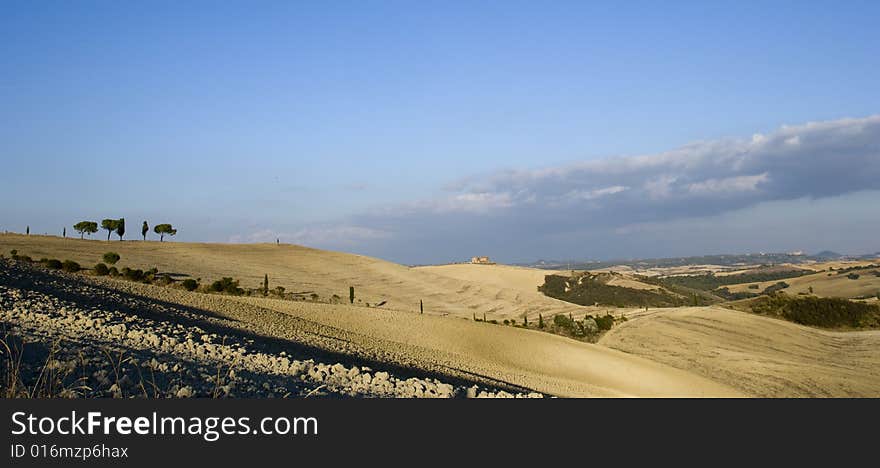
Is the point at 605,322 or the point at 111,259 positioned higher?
the point at 111,259

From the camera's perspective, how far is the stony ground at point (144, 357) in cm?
780

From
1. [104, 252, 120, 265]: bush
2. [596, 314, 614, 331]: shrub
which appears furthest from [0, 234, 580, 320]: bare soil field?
[596, 314, 614, 331]: shrub

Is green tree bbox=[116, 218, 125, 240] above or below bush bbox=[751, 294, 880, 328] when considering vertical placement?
above

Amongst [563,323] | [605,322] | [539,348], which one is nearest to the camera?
[539,348]

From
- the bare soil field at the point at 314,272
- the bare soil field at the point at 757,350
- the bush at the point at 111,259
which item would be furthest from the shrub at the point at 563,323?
the bush at the point at 111,259

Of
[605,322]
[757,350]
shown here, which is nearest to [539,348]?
[605,322]

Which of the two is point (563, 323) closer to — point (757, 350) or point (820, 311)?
point (757, 350)

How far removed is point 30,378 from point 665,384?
21.6 metres

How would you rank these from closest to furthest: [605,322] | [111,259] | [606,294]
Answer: [605,322]
[111,259]
[606,294]

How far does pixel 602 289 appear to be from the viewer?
70.5 m

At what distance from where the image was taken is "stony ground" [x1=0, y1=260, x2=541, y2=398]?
7.80 metres

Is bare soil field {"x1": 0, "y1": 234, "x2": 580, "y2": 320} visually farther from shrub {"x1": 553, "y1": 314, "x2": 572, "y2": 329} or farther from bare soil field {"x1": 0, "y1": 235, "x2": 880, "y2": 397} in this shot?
shrub {"x1": 553, "y1": 314, "x2": 572, "y2": 329}

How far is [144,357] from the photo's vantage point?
10.1 metres

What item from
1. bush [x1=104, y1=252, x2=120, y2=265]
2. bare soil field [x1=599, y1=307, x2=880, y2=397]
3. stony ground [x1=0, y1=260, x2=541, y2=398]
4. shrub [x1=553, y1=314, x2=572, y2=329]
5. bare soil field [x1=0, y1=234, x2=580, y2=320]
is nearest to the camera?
stony ground [x1=0, y1=260, x2=541, y2=398]
